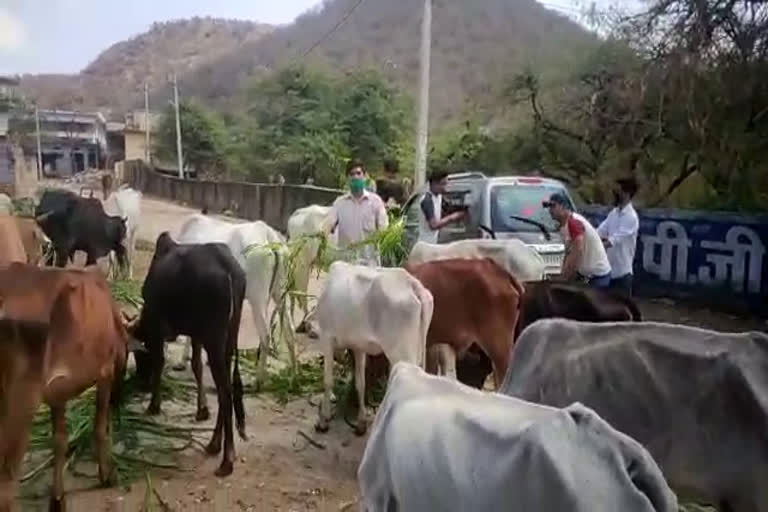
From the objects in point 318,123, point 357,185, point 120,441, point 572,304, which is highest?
point 318,123

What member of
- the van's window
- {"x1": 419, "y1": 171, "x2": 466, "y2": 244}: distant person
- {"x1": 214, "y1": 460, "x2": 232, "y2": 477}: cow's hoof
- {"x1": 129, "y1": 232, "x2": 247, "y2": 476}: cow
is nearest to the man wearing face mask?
{"x1": 419, "y1": 171, "x2": 466, "y2": 244}: distant person

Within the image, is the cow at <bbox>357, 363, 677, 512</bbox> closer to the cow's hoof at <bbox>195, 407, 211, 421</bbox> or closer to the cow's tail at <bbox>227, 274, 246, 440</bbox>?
the cow's tail at <bbox>227, 274, 246, 440</bbox>

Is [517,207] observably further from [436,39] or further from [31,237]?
[436,39]

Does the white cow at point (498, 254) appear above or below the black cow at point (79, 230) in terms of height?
above

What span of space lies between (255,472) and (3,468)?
1949 mm

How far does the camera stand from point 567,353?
12.8 ft

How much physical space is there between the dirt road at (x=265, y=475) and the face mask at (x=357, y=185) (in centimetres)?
201

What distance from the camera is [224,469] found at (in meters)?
5.60

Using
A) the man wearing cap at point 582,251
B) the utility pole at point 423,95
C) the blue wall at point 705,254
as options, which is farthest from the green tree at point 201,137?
the man wearing cap at point 582,251

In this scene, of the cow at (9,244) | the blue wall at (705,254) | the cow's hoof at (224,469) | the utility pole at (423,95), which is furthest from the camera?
the utility pole at (423,95)

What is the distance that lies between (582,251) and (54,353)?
3.97 metres

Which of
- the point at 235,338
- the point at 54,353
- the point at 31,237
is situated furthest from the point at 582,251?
the point at 31,237

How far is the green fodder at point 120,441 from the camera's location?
5531 mm

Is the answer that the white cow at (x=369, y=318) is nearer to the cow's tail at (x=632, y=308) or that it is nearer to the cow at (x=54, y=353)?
the cow's tail at (x=632, y=308)
